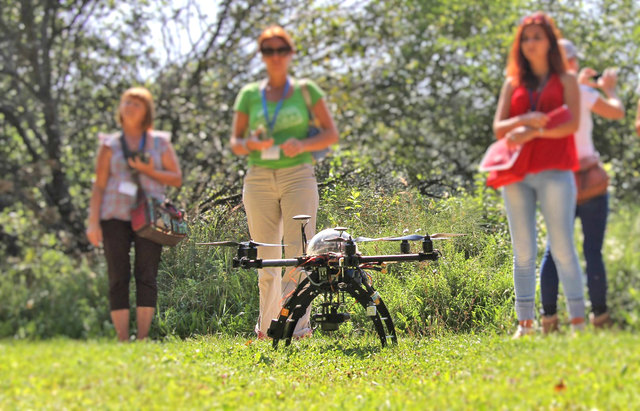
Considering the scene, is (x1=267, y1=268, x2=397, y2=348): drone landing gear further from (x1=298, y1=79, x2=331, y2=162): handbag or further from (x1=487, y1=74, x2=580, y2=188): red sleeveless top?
(x1=487, y1=74, x2=580, y2=188): red sleeveless top

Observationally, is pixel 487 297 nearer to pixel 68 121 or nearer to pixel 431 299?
pixel 431 299

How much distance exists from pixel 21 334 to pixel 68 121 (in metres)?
2.22

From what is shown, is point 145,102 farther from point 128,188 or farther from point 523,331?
point 523,331

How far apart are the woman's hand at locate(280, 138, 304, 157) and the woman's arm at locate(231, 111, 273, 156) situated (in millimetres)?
110

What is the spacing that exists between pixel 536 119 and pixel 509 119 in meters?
0.22

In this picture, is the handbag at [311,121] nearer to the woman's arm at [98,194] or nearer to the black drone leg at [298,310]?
the woman's arm at [98,194]

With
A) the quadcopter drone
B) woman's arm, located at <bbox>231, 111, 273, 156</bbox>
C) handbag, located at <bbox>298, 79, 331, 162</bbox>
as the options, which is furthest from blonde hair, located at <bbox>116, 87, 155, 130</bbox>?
the quadcopter drone

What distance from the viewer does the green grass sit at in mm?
5328

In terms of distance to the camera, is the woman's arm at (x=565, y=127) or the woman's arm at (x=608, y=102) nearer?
the woman's arm at (x=565, y=127)

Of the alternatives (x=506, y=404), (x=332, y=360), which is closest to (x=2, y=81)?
(x=332, y=360)

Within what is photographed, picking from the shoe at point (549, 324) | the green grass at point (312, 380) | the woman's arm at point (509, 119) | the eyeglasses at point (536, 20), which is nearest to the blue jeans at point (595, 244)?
the green grass at point (312, 380)

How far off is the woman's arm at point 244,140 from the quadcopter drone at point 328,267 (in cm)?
115

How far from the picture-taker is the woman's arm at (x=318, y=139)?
6.62 meters

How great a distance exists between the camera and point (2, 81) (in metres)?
6.95
